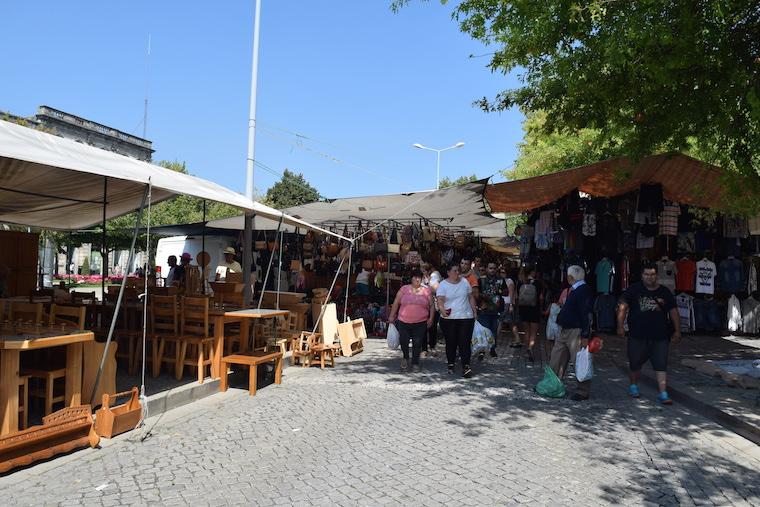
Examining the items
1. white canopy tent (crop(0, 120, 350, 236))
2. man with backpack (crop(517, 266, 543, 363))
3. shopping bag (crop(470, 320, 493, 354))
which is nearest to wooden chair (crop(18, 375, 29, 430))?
white canopy tent (crop(0, 120, 350, 236))

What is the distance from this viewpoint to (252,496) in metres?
3.81

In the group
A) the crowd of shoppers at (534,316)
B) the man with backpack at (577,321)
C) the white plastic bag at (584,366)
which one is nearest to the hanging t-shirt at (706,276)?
the crowd of shoppers at (534,316)

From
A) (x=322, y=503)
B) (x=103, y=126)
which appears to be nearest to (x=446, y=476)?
(x=322, y=503)

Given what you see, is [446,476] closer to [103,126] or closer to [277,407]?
[277,407]

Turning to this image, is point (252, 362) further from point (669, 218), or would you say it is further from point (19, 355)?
point (669, 218)

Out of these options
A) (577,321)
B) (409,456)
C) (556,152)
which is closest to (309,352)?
(577,321)

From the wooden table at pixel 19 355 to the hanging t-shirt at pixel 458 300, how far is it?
481 centimetres

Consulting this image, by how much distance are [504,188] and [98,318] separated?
7748 millimetres

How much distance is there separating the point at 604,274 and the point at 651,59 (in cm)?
533

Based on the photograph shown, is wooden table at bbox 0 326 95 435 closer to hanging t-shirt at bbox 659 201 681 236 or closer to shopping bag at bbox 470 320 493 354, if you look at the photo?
shopping bag at bbox 470 320 493 354

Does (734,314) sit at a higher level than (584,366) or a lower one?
higher

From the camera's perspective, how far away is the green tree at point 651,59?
613cm

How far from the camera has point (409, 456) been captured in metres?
4.68

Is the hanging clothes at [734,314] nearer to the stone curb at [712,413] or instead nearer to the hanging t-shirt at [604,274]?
the hanging t-shirt at [604,274]
